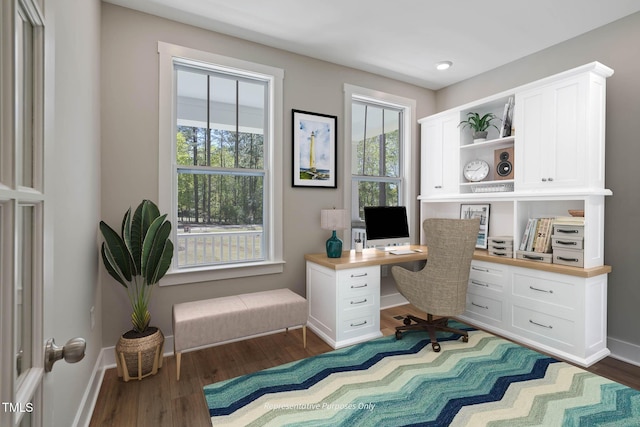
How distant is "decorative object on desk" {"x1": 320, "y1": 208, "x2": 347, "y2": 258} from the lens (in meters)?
3.14

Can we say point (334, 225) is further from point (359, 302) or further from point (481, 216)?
point (481, 216)

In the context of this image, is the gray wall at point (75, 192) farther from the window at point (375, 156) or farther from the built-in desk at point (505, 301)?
the window at point (375, 156)

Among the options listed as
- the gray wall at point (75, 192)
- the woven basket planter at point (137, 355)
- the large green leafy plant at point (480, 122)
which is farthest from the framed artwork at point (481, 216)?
the gray wall at point (75, 192)

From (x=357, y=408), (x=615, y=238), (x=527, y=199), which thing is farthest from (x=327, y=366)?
(x=615, y=238)

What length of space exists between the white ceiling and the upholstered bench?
7.95ft

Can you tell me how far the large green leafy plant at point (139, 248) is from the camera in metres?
2.17

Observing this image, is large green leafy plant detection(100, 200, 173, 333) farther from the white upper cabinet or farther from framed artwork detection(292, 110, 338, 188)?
the white upper cabinet

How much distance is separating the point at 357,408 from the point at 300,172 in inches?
85.8

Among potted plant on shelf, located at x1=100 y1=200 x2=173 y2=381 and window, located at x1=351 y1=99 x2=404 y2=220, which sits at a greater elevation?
window, located at x1=351 y1=99 x2=404 y2=220

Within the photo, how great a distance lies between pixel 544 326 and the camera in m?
2.72

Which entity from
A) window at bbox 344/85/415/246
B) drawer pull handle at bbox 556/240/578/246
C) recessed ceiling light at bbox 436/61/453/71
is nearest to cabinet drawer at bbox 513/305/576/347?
drawer pull handle at bbox 556/240/578/246

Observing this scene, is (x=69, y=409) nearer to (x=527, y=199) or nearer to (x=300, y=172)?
(x=300, y=172)

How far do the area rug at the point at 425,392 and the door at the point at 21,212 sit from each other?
1.52m

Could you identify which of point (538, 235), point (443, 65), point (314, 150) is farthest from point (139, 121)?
point (538, 235)
